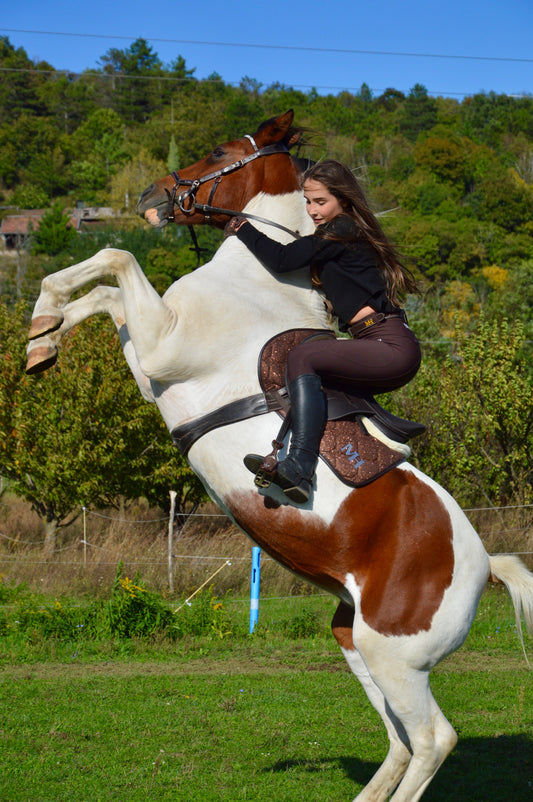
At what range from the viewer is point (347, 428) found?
12.9 ft

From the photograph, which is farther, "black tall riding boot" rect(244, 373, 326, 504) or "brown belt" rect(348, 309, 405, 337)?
"brown belt" rect(348, 309, 405, 337)

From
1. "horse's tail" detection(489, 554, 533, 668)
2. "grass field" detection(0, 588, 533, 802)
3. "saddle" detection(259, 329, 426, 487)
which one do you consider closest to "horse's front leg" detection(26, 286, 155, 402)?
"saddle" detection(259, 329, 426, 487)

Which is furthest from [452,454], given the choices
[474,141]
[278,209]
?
[474,141]

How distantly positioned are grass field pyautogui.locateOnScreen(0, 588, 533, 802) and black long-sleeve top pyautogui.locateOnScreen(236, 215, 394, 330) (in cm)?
314

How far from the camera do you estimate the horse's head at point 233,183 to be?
14.4ft

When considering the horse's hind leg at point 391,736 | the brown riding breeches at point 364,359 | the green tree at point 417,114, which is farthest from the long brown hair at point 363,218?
the green tree at point 417,114

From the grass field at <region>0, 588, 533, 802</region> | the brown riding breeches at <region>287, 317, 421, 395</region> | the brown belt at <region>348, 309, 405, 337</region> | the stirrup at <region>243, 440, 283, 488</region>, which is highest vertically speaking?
the brown belt at <region>348, 309, 405, 337</region>

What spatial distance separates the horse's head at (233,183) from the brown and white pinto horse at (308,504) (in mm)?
451

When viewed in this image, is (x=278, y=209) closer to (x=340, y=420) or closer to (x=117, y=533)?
(x=340, y=420)

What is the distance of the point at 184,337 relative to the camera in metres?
3.86

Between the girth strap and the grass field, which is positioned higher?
the girth strap

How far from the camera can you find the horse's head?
4.40m

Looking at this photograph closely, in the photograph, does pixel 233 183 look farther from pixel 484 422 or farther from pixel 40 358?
pixel 484 422

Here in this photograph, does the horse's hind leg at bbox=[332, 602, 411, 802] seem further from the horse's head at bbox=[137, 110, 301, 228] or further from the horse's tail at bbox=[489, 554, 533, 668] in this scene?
the horse's head at bbox=[137, 110, 301, 228]
